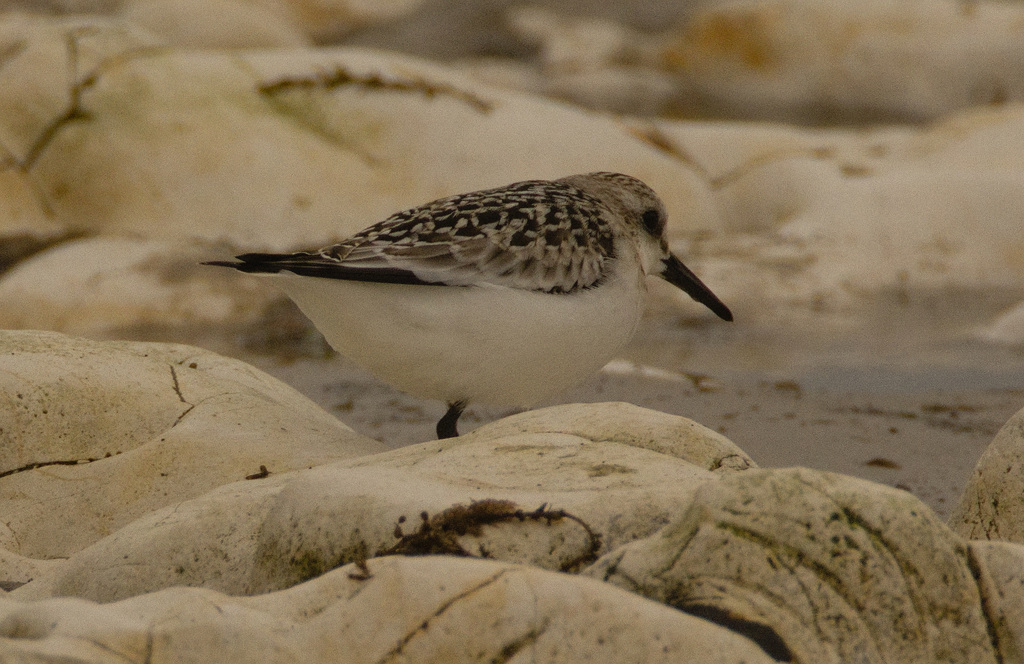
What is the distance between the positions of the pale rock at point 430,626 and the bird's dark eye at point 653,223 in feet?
8.70

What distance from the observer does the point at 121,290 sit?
308 inches

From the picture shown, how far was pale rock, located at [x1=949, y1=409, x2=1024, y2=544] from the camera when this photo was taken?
3.57 m

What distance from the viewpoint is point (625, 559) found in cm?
274

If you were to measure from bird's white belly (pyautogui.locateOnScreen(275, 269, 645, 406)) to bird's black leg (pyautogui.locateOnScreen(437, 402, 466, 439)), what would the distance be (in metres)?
0.04

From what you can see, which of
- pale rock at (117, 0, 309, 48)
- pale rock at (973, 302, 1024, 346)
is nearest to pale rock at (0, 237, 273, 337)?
pale rock at (973, 302, 1024, 346)

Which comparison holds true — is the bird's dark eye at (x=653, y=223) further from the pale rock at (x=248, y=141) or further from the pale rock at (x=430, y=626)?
the pale rock at (x=248, y=141)

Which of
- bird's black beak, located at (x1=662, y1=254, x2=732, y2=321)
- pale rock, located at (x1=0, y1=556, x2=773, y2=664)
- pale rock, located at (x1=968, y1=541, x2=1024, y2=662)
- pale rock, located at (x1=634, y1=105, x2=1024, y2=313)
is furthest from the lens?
pale rock, located at (x1=634, y1=105, x2=1024, y2=313)

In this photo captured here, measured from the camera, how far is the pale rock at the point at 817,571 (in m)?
2.62

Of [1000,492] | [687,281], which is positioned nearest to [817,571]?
[1000,492]

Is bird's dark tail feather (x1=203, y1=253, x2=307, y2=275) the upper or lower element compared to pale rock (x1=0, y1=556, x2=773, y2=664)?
upper

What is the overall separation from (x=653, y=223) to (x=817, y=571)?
254 cm

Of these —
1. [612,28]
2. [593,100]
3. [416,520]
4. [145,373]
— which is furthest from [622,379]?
[612,28]

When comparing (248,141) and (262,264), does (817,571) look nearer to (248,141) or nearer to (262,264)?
(262,264)

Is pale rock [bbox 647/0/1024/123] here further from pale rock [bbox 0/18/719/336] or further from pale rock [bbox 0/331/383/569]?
pale rock [bbox 0/331/383/569]
